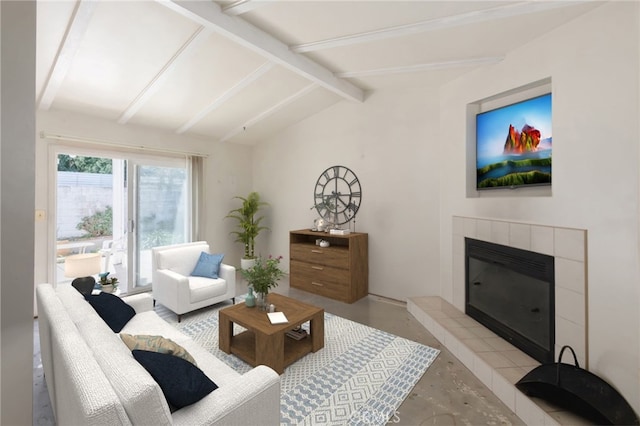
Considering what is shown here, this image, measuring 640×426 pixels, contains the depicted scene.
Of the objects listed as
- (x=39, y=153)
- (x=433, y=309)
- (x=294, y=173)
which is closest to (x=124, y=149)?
(x=39, y=153)

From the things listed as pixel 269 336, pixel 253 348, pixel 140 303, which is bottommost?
pixel 253 348

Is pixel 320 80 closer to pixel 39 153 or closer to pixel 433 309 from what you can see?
pixel 433 309

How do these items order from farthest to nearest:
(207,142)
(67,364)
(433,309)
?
(207,142) < (433,309) < (67,364)

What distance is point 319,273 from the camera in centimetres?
411

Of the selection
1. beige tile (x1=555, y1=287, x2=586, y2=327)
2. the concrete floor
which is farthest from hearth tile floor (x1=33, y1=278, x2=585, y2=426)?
beige tile (x1=555, y1=287, x2=586, y2=327)

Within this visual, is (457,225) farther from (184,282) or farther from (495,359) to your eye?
(184,282)

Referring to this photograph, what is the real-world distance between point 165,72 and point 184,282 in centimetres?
218

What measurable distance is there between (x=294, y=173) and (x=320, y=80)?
197 centimetres

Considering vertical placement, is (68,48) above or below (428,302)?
above

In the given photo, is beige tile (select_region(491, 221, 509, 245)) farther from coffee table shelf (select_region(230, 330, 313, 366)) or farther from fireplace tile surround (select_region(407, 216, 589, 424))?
coffee table shelf (select_region(230, 330, 313, 366))

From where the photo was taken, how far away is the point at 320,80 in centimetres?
334

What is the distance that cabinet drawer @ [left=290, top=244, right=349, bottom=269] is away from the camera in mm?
3885

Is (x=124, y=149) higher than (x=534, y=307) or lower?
higher

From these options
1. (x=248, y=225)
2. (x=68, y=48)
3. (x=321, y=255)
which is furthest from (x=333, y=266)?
(x=68, y=48)
